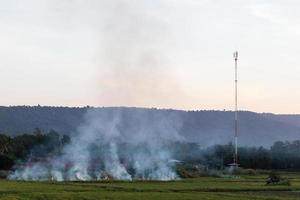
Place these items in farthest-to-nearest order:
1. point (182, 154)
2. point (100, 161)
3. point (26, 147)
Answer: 1. point (182, 154)
2. point (26, 147)
3. point (100, 161)

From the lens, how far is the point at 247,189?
68.8m

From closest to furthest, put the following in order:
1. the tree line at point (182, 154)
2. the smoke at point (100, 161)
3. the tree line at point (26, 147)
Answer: the smoke at point (100, 161) → the tree line at point (26, 147) → the tree line at point (182, 154)

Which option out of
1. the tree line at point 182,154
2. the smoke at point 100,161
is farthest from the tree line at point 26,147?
the smoke at point 100,161

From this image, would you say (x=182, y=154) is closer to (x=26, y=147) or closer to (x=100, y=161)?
(x=26, y=147)

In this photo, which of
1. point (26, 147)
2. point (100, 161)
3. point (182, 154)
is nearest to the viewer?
point (100, 161)

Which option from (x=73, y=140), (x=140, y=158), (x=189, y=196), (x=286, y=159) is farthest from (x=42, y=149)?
(x=189, y=196)

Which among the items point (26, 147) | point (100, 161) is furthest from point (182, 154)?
point (100, 161)

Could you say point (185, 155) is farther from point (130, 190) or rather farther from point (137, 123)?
point (130, 190)

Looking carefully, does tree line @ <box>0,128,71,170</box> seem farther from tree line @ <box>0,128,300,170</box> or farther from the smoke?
the smoke

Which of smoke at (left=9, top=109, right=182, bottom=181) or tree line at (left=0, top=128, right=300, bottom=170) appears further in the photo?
tree line at (left=0, top=128, right=300, bottom=170)

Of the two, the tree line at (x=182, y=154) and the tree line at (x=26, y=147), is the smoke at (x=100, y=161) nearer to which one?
the tree line at (x=26, y=147)

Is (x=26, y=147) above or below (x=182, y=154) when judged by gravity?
below

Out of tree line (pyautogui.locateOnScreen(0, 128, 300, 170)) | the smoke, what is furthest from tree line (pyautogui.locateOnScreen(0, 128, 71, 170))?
the smoke

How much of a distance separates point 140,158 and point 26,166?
73.9ft
